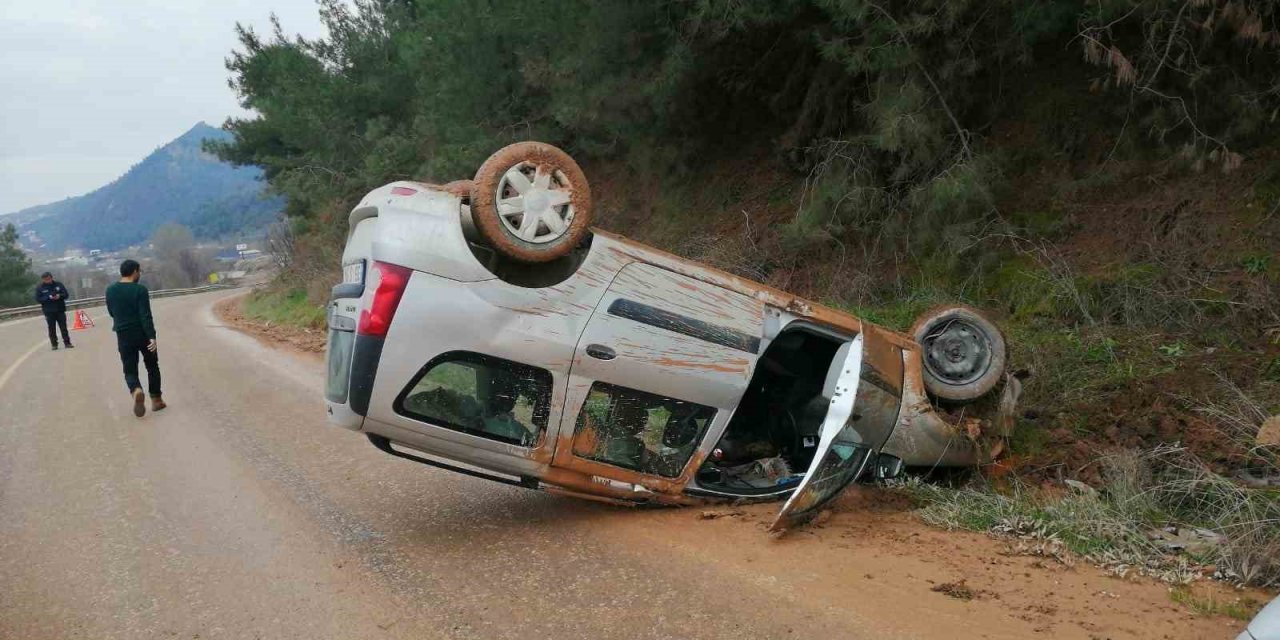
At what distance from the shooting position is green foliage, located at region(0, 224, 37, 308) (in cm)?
5341

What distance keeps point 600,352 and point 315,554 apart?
2.01 metres

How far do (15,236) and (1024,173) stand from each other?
64082 mm

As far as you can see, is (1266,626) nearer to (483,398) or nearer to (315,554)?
(483,398)

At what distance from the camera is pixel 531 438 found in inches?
191

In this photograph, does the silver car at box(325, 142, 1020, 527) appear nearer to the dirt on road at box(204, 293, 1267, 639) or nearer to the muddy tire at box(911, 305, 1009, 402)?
the dirt on road at box(204, 293, 1267, 639)

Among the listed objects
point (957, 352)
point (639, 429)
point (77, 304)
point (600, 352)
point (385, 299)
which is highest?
point (385, 299)

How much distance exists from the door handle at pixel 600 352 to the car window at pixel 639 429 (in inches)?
6.2

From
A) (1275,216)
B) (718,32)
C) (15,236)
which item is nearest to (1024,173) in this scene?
(1275,216)

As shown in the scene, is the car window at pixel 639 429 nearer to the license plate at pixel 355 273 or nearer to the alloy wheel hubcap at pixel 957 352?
the license plate at pixel 355 273

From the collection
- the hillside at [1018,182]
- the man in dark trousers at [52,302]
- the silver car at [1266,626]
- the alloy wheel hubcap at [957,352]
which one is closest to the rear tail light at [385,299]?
the hillside at [1018,182]

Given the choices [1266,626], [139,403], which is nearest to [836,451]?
[1266,626]

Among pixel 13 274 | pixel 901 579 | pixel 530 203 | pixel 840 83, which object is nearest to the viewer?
pixel 901 579

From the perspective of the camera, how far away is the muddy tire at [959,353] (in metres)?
5.96

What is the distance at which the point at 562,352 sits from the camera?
15.5 feet
